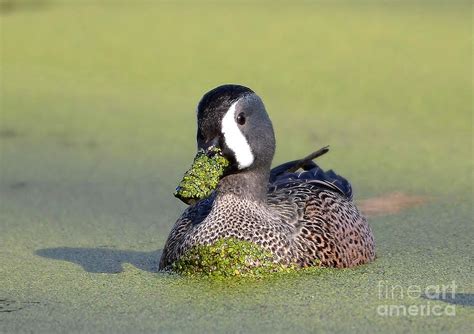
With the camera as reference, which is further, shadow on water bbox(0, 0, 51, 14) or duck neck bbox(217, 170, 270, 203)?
shadow on water bbox(0, 0, 51, 14)

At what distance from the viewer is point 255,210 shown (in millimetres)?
5453

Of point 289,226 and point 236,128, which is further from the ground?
point 236,128

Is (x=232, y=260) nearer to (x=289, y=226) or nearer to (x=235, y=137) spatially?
(x=289, y=226)

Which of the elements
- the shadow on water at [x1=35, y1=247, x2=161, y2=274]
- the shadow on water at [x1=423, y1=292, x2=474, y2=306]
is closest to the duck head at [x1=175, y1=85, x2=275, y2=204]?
the shadow on water at [x1=35, y1=247, x2=161, y2=274]

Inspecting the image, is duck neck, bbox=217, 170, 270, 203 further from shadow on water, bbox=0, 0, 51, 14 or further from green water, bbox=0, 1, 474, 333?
shadow on water, bbox=0, 0, 51, 14

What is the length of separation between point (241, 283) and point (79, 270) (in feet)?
3.10

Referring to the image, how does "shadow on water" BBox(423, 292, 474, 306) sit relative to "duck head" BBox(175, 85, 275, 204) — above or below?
below

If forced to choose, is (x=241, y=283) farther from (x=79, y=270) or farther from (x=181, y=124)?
(x=181, y=124)

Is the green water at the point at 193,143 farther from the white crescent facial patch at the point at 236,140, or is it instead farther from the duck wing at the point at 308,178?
the white crescent facial patch at the point at 236,140

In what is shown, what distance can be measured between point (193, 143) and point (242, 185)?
11.4 ft

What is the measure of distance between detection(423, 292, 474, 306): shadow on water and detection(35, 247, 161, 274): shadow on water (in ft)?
4.73

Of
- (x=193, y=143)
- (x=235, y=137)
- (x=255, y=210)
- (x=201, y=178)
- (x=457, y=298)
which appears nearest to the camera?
(x=457, y=298)

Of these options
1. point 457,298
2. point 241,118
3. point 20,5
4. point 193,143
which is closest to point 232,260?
point 241,118

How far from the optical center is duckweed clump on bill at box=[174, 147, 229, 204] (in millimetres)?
5121
